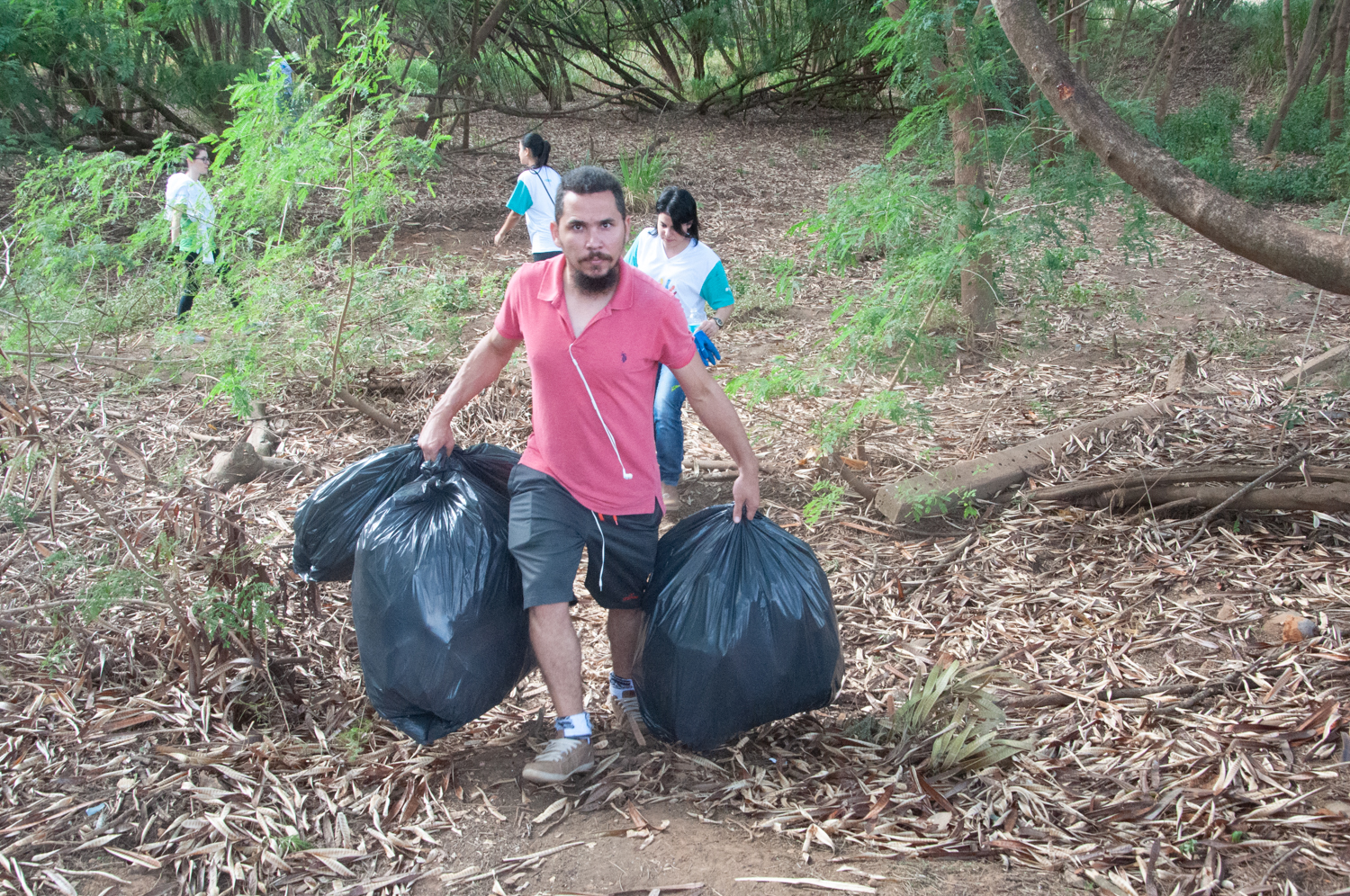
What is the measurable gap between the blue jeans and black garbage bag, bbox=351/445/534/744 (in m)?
1.58

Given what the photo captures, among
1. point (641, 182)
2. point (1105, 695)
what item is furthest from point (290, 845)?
point (641, 182)

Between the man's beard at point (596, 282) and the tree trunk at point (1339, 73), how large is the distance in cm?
1113

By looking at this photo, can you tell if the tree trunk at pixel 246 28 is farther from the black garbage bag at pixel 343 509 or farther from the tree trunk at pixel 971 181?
the black garbage bag at pixel 343 509

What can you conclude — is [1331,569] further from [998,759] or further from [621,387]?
[621,387]

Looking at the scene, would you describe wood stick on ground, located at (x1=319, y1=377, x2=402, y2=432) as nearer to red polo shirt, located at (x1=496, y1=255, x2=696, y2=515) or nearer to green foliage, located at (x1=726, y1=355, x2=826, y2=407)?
green foliage, located at (x1=726, y1=355, x2=826, y2=407)

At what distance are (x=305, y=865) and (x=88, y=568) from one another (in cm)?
148

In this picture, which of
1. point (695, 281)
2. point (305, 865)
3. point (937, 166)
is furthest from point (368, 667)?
point (937, 166)

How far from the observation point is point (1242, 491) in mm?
3852

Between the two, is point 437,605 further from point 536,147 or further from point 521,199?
point 536,147

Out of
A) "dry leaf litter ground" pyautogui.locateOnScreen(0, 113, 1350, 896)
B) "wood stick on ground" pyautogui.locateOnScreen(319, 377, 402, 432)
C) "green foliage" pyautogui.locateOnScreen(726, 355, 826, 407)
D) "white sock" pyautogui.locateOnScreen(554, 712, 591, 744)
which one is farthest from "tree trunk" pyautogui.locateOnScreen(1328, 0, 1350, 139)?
"white sock" pyautogui.locateOnScreen(554, 712, 591, 744)

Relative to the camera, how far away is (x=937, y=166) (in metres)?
4.38

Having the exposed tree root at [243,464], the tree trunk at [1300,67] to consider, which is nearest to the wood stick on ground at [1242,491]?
the exposed tree root at [243,464]

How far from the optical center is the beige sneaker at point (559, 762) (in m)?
2.55

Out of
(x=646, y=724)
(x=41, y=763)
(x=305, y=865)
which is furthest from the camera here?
(x=646, y=724)
